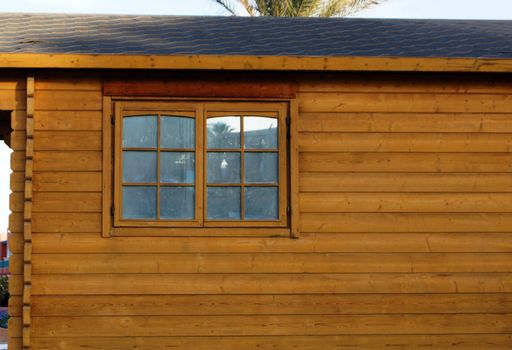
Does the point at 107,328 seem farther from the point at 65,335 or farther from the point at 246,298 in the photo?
the point at 246,298

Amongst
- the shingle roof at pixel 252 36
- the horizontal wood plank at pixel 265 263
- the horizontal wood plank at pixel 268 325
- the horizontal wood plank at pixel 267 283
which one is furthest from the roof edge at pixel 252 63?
the horizontal wood plank at pixel 268 325

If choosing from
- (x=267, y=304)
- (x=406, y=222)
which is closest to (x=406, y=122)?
(x=406, y=222)

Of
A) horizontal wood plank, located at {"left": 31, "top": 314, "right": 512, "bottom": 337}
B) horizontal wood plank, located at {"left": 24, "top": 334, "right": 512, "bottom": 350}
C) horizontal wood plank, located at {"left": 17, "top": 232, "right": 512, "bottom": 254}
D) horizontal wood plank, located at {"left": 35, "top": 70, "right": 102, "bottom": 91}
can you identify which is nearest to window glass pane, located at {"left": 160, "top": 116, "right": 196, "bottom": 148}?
horizontal wood plank, located at {"left": 35, "top": 70, "right": 102, "bottom": 91}

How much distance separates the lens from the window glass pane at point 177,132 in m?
7.87

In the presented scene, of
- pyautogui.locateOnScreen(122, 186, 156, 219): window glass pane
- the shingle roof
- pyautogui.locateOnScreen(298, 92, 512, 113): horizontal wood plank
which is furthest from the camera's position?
the shingle roof

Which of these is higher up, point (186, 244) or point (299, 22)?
point (299, 22)

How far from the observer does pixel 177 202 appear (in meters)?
7.85

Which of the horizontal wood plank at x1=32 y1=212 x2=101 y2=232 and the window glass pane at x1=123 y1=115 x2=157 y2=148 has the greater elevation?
the window glass pane at x1=123 y1=115 x2=157 y2=148

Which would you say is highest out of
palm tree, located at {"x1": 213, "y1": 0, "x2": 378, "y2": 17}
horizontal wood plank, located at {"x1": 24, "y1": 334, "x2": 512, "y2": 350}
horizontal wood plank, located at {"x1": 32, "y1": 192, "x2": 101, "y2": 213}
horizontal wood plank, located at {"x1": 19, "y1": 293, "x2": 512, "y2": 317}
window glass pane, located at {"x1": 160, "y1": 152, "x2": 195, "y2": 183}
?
palm tree, located at {"x1": 213, "y1": 0, "x2": 378, "y2": 17}

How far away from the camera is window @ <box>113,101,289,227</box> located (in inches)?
308

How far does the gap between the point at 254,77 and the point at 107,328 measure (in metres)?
2.56

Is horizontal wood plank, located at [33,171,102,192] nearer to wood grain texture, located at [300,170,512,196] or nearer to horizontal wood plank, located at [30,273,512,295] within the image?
horizontal wood plank, located at [30,273,512,295]

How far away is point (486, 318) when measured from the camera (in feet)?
26.1

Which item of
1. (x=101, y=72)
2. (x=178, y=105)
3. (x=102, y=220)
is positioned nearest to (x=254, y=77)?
(x=178, y=105)
